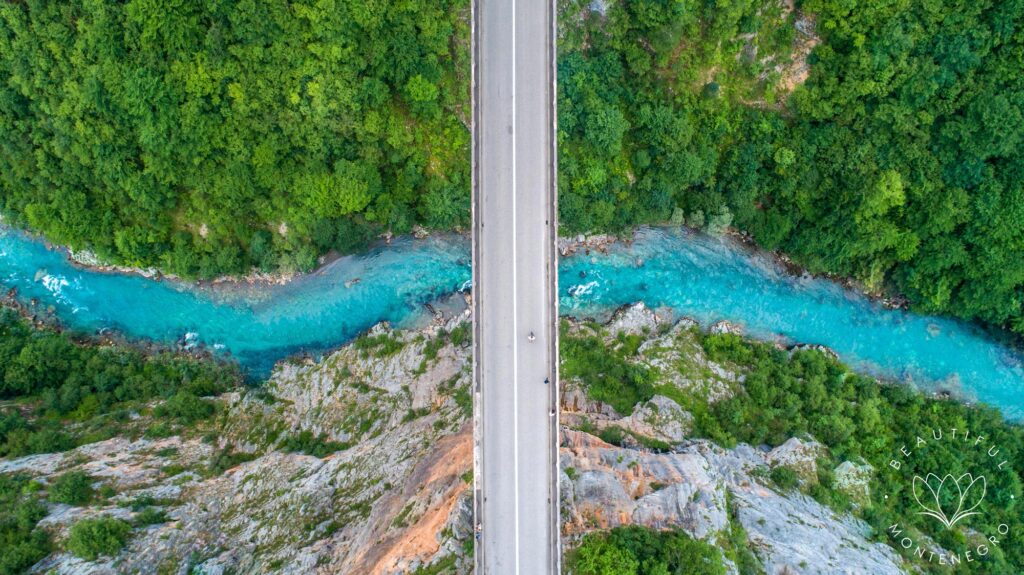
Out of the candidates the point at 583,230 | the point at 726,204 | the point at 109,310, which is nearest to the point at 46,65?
the point at 109,310

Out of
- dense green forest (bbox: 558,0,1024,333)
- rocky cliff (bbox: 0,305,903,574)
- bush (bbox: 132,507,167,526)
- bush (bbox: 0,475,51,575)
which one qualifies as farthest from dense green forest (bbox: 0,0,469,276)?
bush (bbox: 132,507,167,526)

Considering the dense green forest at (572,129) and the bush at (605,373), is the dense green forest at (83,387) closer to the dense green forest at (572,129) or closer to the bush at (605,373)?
the dense green forest at (572,129)

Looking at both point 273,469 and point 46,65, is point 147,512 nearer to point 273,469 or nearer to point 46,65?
point 273,469

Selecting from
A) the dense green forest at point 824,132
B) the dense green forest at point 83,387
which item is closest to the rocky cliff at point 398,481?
the dense green forest at point 83,387

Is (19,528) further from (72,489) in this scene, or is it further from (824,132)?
(824,132)

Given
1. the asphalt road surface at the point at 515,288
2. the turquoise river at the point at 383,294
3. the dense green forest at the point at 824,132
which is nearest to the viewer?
the asphalt road surface at the point at 515,288

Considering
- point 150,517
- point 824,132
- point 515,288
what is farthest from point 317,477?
point 824,132
